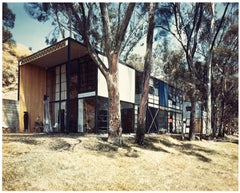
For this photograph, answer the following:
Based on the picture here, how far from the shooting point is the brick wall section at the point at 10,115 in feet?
47.7

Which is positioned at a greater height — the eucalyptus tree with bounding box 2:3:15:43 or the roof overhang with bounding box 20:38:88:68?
the eucalyptus tree with bounding box 2:3:15:43

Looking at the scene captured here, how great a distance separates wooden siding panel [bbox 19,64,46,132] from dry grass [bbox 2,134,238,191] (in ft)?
25.2

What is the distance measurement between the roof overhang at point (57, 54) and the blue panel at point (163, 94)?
379 inches

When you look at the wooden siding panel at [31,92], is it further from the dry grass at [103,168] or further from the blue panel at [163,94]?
the blue panel at [163,94]

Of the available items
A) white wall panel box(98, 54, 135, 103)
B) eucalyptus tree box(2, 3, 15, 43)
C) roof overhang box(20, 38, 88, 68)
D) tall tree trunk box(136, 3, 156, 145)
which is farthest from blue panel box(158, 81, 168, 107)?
eucalyptus tree box(2, 3, 15, 43)

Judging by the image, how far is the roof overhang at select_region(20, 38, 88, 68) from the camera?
1303cm

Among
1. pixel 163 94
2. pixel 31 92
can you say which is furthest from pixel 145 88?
pixel 163 94

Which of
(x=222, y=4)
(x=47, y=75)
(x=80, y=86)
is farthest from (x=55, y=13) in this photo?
(x=222, y=4)

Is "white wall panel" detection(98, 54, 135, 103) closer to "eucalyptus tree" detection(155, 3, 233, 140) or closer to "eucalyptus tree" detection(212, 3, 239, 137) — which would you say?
"eucalyptus tree" detection(155, 3, 233, 140)

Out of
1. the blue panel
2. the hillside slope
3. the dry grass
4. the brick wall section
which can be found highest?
the hillside slope

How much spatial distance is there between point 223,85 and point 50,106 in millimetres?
13703

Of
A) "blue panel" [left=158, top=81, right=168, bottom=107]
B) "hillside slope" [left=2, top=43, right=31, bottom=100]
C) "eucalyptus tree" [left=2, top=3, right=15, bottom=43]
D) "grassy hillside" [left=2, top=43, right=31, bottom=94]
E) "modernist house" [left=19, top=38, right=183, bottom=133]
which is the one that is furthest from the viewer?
"grassy hillside" [left=2, top=43, right=31, bottom=94]

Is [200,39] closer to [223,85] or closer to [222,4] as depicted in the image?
[222,4]

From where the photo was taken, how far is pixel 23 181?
5.25 metres
